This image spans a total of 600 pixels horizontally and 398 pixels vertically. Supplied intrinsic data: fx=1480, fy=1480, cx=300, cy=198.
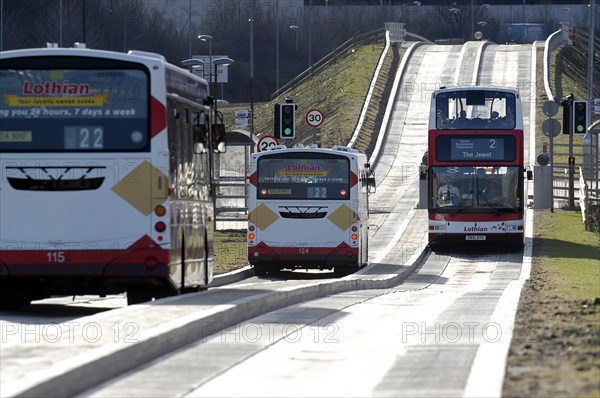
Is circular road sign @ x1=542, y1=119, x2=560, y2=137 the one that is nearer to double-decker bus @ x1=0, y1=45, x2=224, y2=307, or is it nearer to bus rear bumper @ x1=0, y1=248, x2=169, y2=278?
double-decker bus @ x1=0, y1=45, x2=224, y2=307

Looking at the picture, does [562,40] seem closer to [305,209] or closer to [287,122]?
[287,122]

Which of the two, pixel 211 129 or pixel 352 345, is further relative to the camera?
pixel 211 129

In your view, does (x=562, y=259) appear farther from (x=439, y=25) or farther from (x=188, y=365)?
(x=439, y=25)

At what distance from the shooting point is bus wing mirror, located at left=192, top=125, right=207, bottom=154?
20.0 m

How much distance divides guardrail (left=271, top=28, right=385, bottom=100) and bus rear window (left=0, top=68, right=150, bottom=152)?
72254 mm

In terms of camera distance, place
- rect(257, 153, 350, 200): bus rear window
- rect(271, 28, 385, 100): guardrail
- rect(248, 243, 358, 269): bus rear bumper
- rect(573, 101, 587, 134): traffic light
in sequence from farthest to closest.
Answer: rect(271, 28, 385, 100): guardrail
rect(573, 101, 587, 134): traffic light
rect(257, 153, 350, 200): bus rear window
rect(248, 243, 358, 269): bus rear bumper

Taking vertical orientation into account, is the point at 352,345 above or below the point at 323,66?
below

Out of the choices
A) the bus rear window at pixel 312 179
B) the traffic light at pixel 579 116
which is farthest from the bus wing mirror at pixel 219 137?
the traffic light at pixel 579 116

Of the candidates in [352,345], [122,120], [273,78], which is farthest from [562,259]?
[273,78]

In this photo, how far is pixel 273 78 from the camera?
122750 mm

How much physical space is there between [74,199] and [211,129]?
367cm

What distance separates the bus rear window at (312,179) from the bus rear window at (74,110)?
45.2ft

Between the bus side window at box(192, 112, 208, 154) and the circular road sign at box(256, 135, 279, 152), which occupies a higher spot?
the circular road sign at box(256, 135, 279, 152)

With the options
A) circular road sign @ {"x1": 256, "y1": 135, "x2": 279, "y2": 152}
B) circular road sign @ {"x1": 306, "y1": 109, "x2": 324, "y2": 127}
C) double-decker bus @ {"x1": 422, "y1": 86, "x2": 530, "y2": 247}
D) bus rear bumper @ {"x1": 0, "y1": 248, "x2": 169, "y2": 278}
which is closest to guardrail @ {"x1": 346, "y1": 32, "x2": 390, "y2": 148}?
circular road sign @ {"x1": 306, "y1": 109, "x2": 324, "y2": 127}
